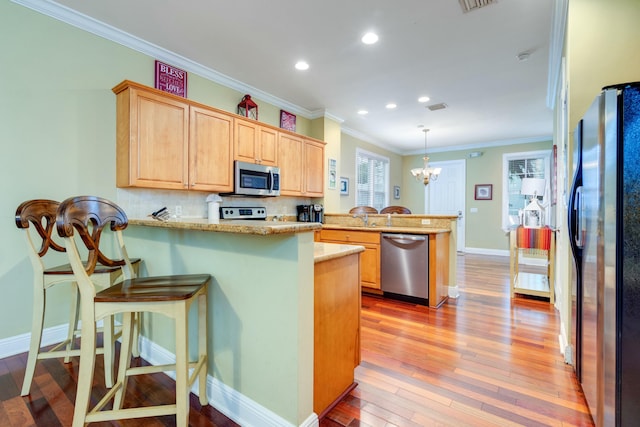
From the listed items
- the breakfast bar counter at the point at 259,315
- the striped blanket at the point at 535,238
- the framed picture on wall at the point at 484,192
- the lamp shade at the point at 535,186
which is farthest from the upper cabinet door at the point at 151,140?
the framed picture on wall at the point at 484,192

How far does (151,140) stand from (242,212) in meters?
1.44

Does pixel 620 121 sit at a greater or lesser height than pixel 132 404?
greater

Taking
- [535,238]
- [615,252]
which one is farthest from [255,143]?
[535,238]

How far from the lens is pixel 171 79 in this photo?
3156 mm

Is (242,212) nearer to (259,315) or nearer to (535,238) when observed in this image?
(259,315)

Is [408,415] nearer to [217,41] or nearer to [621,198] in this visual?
[621,198]

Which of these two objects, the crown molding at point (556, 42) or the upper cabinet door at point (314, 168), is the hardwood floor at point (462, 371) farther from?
the crown molding at point (556, 42)

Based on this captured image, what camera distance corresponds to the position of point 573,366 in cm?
198

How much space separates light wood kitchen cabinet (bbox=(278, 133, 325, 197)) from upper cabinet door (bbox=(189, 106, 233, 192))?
0.88 meters

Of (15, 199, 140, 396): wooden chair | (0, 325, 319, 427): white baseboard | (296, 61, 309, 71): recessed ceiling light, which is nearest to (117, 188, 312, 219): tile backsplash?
(15, 199, 140, 396): wooden chair

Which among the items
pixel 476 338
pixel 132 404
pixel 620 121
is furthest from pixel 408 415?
pixel 620 121

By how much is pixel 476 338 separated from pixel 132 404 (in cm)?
252

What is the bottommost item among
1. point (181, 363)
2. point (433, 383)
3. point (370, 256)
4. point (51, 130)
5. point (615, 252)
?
point (433, 383)

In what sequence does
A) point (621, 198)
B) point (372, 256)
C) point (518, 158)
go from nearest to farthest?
1. point (621, 198)
2. point (372, 256)
3. point (518, 158)
